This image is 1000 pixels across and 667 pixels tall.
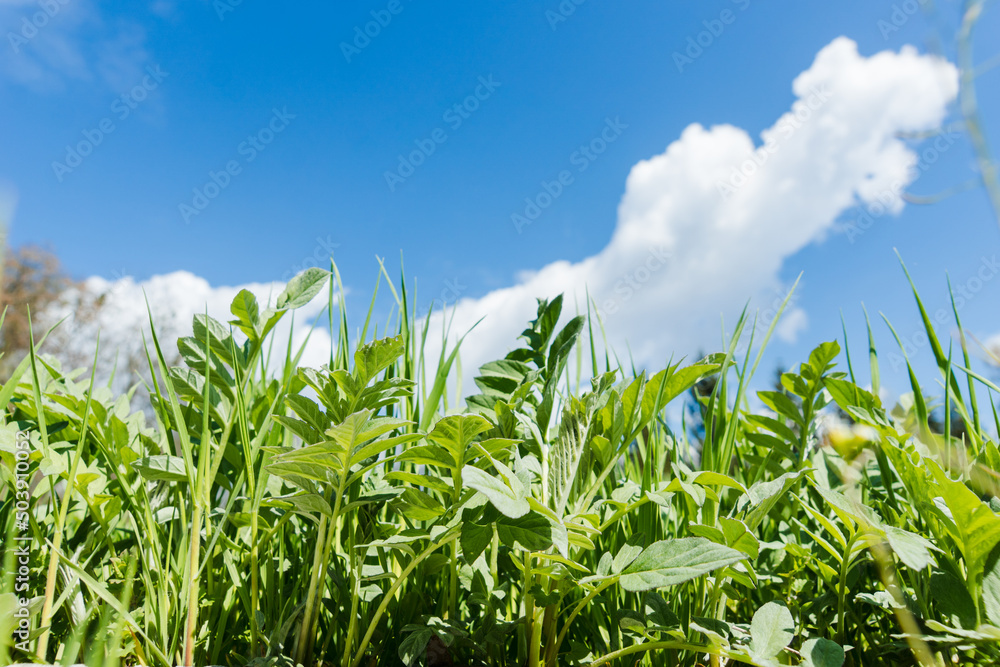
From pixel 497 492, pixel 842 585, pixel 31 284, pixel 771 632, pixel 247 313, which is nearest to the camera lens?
pixel 497 492

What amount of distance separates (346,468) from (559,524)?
293 mm

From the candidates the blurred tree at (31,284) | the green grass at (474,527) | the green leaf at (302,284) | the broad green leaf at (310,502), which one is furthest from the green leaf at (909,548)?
the blurred tree at (31,284)

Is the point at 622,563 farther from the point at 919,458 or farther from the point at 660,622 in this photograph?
the point at 919,458

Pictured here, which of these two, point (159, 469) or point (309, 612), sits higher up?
point (159, 469)

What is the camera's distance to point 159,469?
0.87 meters

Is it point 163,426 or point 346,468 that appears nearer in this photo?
point 346,468

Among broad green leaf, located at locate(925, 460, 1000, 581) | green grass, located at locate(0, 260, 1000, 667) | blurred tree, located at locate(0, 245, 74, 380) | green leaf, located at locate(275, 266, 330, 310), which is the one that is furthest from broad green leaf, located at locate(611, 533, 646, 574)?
blurred tree, located at locate(0, 245, 74, 380)

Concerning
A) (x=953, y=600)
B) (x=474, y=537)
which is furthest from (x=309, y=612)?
(x=953, y=600)

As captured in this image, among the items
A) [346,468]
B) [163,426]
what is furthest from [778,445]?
[163,426]

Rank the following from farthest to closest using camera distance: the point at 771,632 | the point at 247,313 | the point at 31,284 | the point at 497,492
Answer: the point at 31,284
the point at 247,313
the point at 771,632
the point at 497,492

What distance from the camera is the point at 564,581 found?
2.42 feet

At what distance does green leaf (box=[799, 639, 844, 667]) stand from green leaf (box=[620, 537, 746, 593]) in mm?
191

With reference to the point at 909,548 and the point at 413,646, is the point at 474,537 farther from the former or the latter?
the point at 909,548

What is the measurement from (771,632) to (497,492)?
421 millimetres
